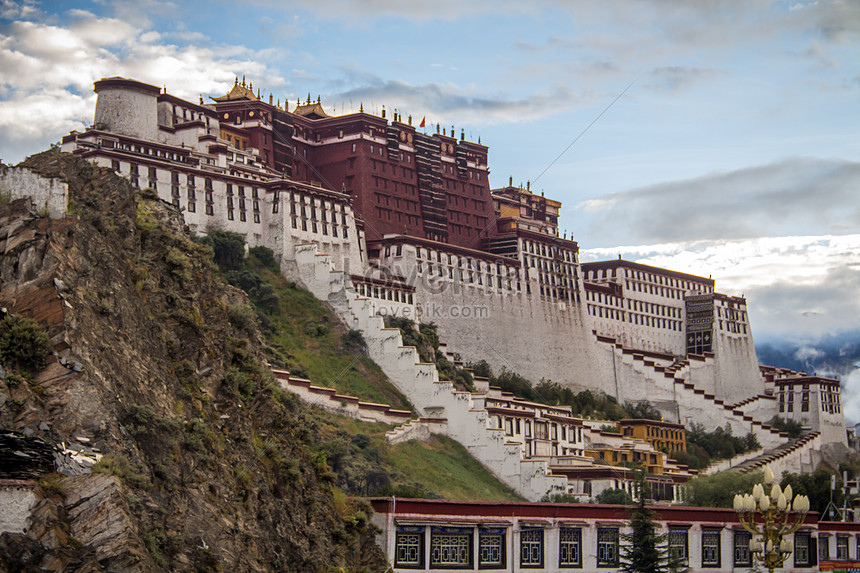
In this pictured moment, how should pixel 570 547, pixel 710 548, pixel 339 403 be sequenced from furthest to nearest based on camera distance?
pixel 339 403 < pixel 710 548 < pixel 570 547

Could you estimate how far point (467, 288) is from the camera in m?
→ 91.2

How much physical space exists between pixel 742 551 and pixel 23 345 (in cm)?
2994

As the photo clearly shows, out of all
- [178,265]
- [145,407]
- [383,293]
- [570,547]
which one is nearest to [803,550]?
[570,547]

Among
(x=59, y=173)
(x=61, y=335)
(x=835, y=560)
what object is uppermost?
(x=59, y=173)

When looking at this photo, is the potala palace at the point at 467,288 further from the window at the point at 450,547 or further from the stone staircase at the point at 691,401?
the window at the point at 450,547

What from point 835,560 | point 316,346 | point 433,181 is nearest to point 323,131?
point 433,181

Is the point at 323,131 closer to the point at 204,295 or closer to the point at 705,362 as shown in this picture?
the point at 705,362

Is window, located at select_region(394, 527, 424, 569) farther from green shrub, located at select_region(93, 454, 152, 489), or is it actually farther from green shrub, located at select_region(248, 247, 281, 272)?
green shrub, located at select_region(248, 247, 281, 272)

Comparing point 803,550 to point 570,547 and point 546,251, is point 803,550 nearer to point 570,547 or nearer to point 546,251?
point 570,547

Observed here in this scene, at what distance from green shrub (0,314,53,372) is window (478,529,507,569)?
1760cm

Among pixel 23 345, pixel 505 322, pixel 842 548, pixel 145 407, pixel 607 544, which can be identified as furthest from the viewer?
pixel 505 322

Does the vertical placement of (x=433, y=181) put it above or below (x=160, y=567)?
above

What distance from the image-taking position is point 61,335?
26.5m

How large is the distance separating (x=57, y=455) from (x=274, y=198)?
56.6 meters
